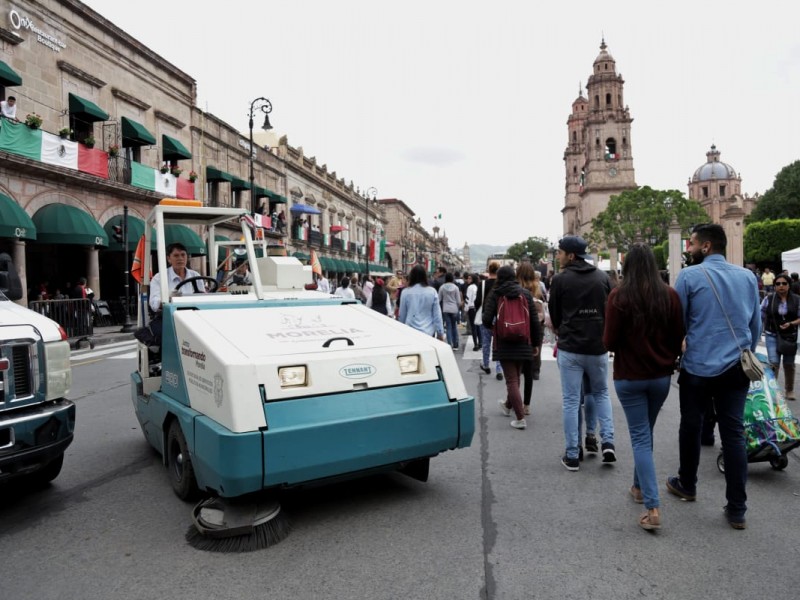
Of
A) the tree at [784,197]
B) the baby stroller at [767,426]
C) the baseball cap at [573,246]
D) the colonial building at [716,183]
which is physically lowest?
the baby stroller at [767,426]

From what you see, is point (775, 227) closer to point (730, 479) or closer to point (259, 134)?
point (259, 134)

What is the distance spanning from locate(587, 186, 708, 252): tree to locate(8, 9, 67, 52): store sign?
50.8 m

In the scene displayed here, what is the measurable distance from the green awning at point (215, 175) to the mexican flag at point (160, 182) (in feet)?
5.40

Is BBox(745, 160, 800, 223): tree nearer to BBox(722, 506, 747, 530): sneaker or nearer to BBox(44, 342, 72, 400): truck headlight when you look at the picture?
BBox(722, 506, 747, 530): sneaker

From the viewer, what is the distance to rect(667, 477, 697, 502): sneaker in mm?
4320

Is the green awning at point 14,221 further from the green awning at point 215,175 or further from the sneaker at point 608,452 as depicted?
the sneaker at point 608,452

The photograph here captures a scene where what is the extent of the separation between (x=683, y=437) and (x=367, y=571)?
2.36m

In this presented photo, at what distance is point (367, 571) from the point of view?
332 centimetres

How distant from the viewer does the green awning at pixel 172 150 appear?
2711 cm

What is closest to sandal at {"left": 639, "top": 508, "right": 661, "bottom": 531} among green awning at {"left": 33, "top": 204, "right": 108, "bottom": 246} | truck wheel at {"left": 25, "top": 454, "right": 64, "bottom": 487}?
truck wheel at {"left": 25, "top": 454, "right": 64, "bottom": 487}

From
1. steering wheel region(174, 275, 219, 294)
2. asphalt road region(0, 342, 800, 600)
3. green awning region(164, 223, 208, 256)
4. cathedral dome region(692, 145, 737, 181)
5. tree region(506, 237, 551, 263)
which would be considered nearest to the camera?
asphalt road region(0, 342, 800, 600)

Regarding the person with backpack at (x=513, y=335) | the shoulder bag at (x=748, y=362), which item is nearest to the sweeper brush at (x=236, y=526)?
the shoulder bag at (x=748, y=362)

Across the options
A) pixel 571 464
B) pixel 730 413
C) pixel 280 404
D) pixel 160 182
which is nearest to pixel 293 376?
pixel 280 404

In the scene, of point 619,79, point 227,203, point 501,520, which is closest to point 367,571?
point 501,520
